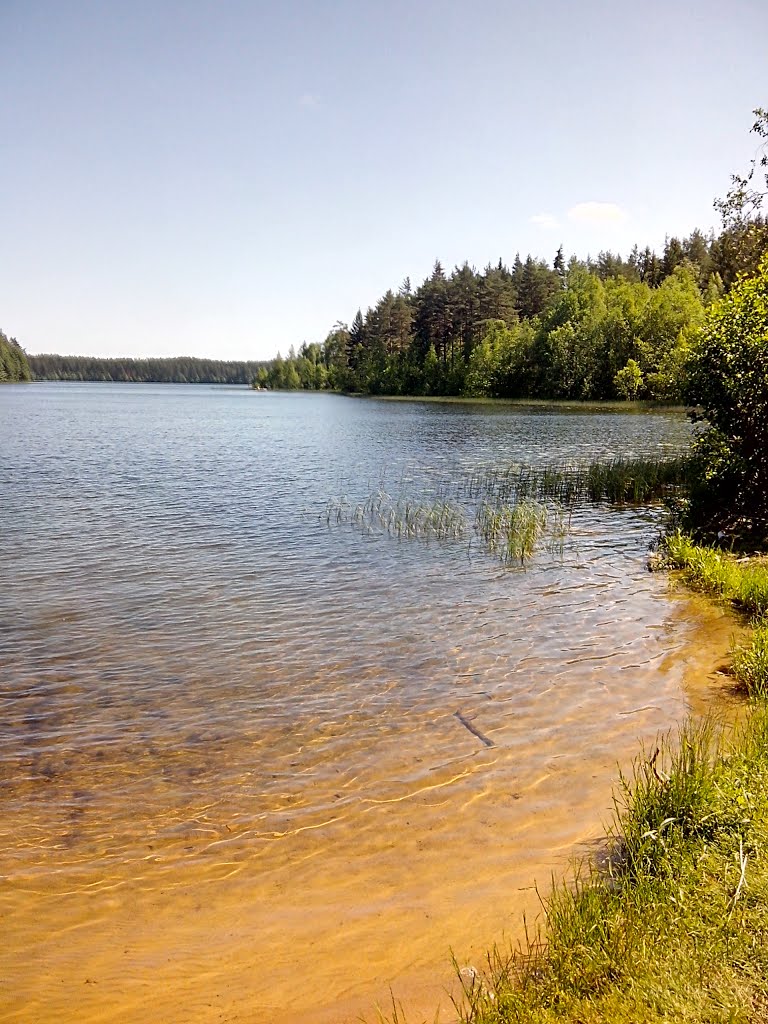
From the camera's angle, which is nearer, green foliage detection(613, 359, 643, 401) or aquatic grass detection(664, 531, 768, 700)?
aquatic grass detection(664, 531, 768, 700)

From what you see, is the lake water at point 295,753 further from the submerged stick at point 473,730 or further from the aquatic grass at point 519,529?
the aquatic grass at point 519,529

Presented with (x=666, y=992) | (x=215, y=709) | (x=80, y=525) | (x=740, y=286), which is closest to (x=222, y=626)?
(x=215, y=709)

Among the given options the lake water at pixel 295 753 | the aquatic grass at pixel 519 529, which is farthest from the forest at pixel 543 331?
the lake water at pixel 295 753

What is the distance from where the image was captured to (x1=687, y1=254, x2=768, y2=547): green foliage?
45.8 feet

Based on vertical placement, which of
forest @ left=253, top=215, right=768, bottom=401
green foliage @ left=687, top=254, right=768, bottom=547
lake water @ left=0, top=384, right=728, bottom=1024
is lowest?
lake water @ left=0, top=384, right=728, bottom=1024

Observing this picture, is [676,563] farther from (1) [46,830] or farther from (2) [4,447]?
(2) [4,447]

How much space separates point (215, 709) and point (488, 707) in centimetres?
327

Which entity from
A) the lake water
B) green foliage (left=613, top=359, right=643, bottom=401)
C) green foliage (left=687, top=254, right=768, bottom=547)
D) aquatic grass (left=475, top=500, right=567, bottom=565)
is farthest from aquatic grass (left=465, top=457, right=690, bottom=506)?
green foliage (left=613, top=359, right=643, bottom=401)

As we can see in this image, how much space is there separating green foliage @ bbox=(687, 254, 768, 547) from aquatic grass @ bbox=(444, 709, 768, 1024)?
10571 mm

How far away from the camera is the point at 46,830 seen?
570 centimetres

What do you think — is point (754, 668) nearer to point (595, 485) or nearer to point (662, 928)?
point (662, 928)

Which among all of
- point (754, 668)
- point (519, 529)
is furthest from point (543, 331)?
point (754, 668)

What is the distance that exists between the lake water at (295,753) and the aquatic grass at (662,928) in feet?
1.75

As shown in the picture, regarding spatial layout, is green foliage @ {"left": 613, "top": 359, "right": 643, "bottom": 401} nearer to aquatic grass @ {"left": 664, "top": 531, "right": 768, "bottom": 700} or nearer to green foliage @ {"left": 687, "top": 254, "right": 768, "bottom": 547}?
green foliage @ {"left": 687, "top": 254, "right": 768, "bottom": 547}
